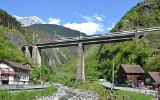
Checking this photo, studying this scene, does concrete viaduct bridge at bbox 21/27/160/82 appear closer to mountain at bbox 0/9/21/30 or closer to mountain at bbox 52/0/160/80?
mountain at bbox 52/0/160/80

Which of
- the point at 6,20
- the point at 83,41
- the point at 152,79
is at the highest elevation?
the point at 6,20

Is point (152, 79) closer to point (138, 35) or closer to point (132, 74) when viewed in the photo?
point (132, 74)

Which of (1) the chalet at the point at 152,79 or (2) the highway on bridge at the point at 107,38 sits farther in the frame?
(2) the highway on bridge at the point at 107,38

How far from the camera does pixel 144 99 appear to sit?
49719mm

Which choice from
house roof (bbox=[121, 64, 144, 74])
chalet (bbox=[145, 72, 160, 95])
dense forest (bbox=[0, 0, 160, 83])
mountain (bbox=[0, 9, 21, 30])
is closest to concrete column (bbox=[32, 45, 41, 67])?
dense forest (bbox=[0, 0, 160, 83])

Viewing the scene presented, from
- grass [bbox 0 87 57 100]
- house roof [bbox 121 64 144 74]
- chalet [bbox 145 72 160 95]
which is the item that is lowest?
grass [bbox 0 87 57 100]

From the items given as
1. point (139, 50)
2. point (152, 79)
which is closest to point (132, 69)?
point (152, 79)

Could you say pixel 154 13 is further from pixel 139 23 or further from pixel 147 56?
pixel 147 56

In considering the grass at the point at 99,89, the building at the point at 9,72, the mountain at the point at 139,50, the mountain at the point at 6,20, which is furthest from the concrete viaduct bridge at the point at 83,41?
the mountain at the point at 6,20

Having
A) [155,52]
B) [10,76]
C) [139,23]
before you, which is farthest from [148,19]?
[10,76]

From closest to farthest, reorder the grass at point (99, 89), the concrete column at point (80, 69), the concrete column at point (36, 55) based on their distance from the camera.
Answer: the grass at point (99, 89) < the concrete column at point (80, 69) < the concrete column at point (36, 55)

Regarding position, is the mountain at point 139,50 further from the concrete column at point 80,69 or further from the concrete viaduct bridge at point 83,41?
the concrete column at point 80,69

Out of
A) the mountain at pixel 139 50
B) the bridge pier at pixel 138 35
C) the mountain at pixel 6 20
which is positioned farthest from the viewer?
the mountain at pixel 6 20

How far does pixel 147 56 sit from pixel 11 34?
6672 cm
